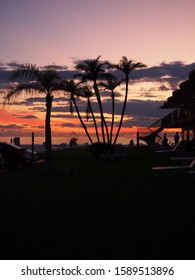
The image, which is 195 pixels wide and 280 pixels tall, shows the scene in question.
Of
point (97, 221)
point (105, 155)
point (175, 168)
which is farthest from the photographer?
point (105, 155)

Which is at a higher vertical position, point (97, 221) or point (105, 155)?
point (97, 221)

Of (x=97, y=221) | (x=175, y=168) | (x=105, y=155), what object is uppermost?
(x=175, y=168)

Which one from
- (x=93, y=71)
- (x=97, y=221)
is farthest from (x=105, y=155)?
(x=97, y=221)

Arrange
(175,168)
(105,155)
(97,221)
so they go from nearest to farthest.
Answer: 1. (97,221)
2. (175,168)
3. (105,155)

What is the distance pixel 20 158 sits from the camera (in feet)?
89.9

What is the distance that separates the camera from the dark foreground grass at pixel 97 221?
7656 mm

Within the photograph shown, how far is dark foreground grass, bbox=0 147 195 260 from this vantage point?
7656mm

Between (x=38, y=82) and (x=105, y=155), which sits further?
(x=105, y=155)

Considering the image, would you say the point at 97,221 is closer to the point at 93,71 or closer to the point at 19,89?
the point at 19,89

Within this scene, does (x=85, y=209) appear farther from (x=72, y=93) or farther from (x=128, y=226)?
(x=72, y=93)

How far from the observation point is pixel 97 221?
1019cm

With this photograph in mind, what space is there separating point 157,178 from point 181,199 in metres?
5.95

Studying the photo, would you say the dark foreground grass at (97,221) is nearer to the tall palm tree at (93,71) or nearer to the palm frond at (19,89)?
the palm frond at (19,89)

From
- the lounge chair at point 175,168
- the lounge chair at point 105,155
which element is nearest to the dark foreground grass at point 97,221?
the lounge chair at point 175,168
